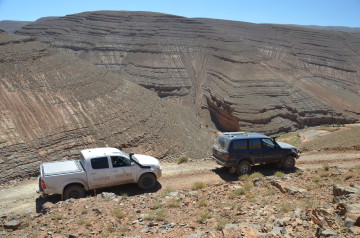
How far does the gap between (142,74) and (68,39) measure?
63.7ft

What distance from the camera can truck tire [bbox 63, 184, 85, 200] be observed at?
31.3ft

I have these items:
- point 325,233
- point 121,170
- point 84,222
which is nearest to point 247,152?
point 121,170

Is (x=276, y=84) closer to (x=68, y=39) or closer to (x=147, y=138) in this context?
(x=147, y=138)

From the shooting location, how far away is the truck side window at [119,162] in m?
10.3

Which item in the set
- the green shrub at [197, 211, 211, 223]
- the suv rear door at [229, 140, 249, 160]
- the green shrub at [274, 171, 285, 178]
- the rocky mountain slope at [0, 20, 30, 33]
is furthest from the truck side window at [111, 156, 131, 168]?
the rocky mountain slope at [0, 20, 30, 33]

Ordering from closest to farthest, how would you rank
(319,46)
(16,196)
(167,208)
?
(167,208)
(16,196)
(319,46)

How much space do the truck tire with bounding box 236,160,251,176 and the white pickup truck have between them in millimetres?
3119

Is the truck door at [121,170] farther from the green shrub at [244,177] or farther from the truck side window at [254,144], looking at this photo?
the truck side window at [254,144]

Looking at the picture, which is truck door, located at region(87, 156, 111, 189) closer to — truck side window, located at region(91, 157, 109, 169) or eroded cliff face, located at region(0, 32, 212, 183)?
truck side window, located at region(91, 157, 109, 169)

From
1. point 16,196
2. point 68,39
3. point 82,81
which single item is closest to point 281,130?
point 82,81

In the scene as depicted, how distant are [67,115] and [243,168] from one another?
12.9 m

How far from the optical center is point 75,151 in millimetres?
→ 18156

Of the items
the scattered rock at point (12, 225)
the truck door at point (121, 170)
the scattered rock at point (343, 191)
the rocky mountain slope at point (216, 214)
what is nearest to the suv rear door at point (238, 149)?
the rocky mountain slope at point (216, 214)

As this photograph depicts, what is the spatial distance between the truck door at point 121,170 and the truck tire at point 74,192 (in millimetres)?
1033
